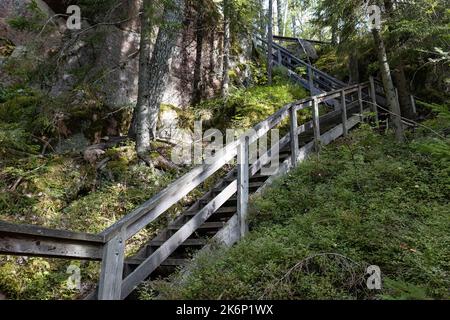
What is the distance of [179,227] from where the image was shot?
5.86m

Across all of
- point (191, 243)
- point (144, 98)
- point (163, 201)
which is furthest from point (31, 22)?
point (191, 243)

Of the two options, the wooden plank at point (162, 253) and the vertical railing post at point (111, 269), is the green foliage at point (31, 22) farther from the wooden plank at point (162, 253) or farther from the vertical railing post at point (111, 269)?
the vertical railing post at point (111, 269)

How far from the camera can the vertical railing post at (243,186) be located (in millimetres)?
5895

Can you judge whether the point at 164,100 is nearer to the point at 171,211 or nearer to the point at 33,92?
the point at 33,92

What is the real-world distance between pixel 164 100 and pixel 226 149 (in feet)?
18.7

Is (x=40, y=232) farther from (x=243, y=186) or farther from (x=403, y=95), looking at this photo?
(x=403, y=95)

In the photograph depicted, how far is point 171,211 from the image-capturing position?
7117 mm

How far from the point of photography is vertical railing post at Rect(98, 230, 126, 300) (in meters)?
3.57

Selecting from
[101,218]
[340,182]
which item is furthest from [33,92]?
[340,182]

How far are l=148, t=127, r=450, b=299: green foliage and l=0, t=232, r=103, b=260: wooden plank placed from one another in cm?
89

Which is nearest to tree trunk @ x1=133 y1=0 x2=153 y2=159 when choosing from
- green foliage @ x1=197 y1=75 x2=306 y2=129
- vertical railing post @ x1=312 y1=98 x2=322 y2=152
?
green foliage @ x1=197 y1=75 x2=306 y2=129

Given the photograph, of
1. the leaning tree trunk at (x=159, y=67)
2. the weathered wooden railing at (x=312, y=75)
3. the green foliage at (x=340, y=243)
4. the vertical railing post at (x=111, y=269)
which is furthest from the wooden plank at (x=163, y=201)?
the weathered wooden railing at (x=312, y=75)

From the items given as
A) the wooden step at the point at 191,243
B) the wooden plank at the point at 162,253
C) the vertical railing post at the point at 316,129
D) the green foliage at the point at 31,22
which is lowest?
the wooden step at the point at 191,243

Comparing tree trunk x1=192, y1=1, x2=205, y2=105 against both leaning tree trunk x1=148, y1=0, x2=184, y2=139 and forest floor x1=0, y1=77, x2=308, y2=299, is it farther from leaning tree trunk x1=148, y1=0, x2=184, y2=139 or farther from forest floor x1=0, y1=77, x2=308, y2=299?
forest floor x1=0, y1=77, x2=308, y2=299
